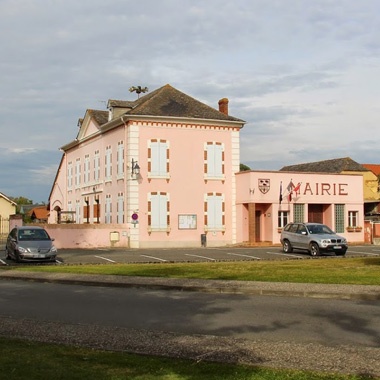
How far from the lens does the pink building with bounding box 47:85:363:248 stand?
45719 millimetres

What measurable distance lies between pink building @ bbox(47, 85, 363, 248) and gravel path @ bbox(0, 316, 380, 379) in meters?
32.8

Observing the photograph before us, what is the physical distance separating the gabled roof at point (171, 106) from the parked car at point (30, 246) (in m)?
15.8

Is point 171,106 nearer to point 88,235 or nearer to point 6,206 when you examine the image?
point 88,235

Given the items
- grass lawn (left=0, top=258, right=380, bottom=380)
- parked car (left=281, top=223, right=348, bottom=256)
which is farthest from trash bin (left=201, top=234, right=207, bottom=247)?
grass lawn (left=0, top=258, right=380, bottom=380)

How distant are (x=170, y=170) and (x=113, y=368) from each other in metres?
39.2

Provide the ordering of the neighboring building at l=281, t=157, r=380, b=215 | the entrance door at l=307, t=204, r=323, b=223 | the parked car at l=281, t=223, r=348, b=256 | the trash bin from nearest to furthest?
1. the parked car at l=281, t=223, r=348, b=256
2. the trash bin
3. the entrance door at l=307, t=204, r=323, b=223
4. the neighboring building at l=281, t=157, r=380, b=215

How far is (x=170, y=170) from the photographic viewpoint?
46.9 meters

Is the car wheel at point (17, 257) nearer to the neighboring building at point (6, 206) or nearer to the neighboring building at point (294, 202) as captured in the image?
the neighboring building at point (294, 202)

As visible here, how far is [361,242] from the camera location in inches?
1973

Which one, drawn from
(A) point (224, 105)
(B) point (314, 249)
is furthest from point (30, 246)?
(A) point (224, 105)

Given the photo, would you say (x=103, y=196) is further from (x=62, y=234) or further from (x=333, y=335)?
(x=333, y=335)

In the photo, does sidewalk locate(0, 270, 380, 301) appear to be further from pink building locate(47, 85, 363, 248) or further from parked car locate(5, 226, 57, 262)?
pink building locate(47, 85, 363, 248)

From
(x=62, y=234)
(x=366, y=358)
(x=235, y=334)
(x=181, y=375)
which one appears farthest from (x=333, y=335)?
(x=62, y=234)

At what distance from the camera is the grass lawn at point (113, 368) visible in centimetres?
745
